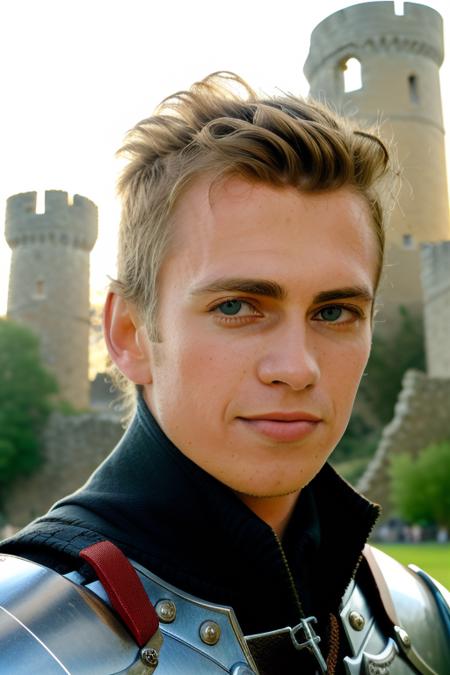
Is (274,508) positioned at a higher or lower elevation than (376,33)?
lower

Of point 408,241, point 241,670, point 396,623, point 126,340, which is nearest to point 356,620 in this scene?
point 396,623

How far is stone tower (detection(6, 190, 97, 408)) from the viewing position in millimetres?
27219

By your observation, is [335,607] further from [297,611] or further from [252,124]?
[252,124]

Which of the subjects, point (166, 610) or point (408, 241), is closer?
point (166, 610)

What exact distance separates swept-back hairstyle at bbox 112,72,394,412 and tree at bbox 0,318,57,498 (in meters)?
20.3

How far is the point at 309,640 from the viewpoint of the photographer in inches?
50.7

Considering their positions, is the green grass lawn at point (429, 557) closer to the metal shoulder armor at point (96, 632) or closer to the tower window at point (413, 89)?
the metal shoulder armor at point (96, 632)

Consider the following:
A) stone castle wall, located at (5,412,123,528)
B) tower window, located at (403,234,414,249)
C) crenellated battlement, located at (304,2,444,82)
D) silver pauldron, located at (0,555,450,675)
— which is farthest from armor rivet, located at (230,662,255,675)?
crenellated battlement, located at (304,2,444,82)

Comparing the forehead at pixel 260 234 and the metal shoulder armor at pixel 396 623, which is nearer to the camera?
the forehead at pixel 260 234

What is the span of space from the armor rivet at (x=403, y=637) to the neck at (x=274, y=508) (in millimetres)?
262

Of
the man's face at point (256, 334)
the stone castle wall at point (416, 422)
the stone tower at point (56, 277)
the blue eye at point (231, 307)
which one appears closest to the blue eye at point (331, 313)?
the man's face at point (256, 334)

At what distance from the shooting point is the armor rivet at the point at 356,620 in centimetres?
146

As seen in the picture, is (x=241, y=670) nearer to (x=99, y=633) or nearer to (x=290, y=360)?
(x=99, y=633)

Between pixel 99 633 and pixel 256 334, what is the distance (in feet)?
1.49
